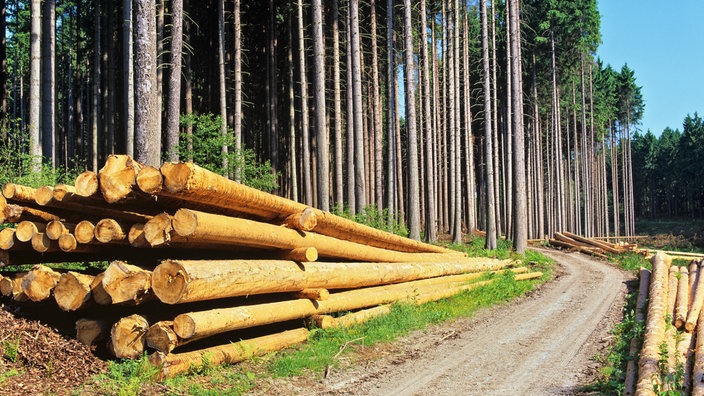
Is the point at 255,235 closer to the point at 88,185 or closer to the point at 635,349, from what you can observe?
the point at 88,185

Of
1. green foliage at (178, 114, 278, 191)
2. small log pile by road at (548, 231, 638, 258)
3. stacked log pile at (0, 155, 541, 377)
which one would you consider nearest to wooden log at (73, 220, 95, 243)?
stacked log pile at (0, 155, 541, 377)

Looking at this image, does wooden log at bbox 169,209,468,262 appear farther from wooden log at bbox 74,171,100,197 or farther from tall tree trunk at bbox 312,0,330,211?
tall tree trunk at bbox 312,0,330,211

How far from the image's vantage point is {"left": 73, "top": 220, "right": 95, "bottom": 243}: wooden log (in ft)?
21.1

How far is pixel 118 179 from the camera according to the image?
5.93 m

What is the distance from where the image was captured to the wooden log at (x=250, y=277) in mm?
5996

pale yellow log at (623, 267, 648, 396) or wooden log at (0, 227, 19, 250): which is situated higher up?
wooden log at (0, 227, 19, 250)

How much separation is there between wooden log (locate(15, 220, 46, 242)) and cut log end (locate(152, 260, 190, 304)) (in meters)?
2.08

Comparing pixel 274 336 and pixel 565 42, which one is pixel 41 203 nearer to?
pixel 274 336

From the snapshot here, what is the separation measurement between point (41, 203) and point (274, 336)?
3649 millimetres

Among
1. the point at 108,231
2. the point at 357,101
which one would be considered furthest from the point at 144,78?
the point at 357,101

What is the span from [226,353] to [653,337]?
20.6 feet

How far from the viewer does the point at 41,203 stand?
6801 millimetres

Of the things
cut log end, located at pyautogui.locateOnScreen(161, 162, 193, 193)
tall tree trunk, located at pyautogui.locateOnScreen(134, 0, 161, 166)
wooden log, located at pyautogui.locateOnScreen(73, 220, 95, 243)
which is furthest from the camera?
tall tree trunk, located at pyautogui.locateOnScreen(134, 0, 161, 166)

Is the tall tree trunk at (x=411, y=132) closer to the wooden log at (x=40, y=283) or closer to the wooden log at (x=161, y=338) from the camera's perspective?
the wooden log at (x=161, y=338)
